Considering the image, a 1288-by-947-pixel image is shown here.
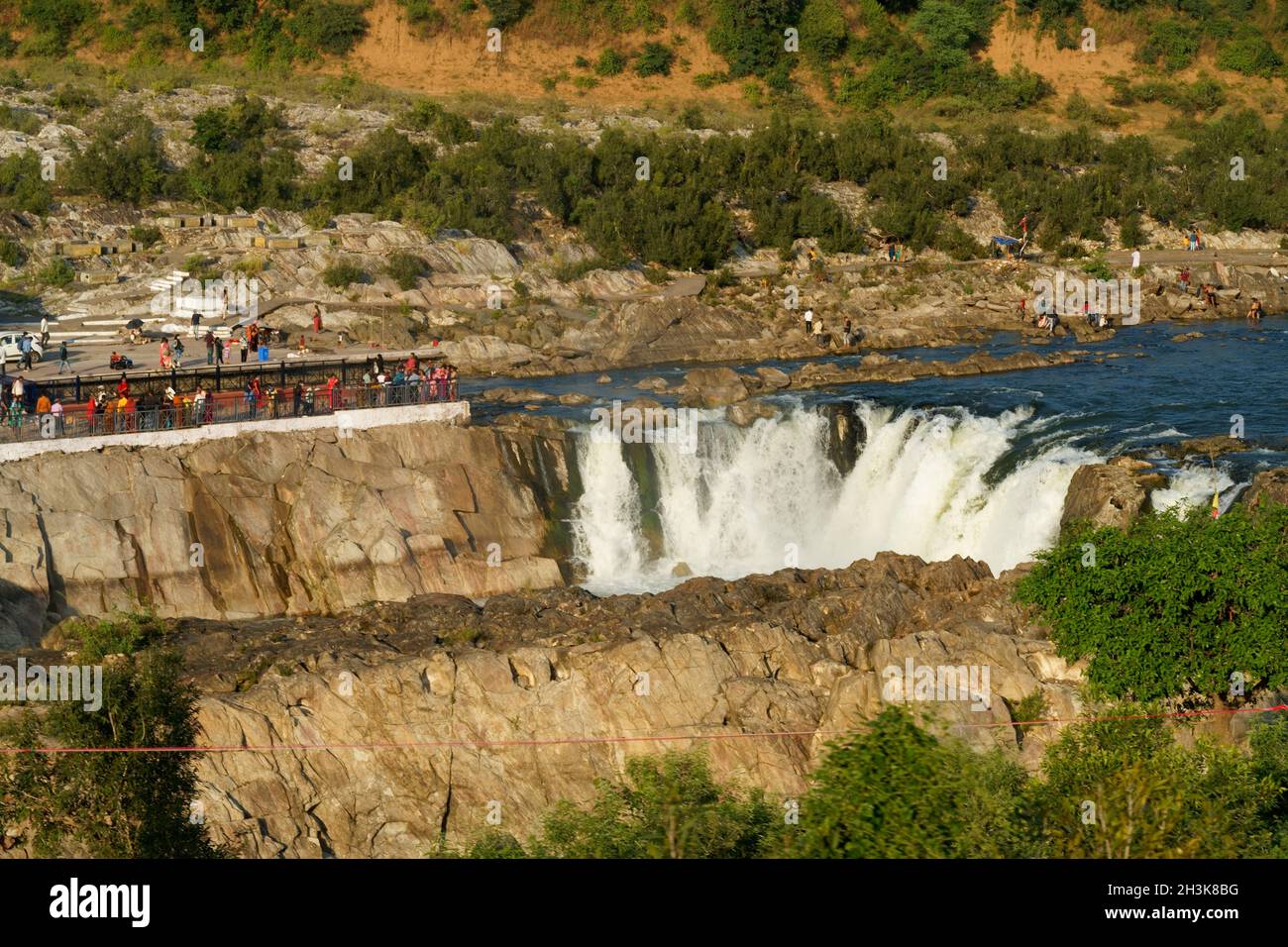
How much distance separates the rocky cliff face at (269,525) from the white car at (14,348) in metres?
7.30

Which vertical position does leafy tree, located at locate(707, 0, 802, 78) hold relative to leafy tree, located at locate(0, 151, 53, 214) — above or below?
above

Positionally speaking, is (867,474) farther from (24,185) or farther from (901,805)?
(24,185)

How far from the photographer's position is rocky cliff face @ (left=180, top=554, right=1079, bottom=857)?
102 feet

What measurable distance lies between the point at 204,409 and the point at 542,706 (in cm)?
1424

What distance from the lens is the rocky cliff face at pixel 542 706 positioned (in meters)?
31.1

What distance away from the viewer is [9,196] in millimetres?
66375

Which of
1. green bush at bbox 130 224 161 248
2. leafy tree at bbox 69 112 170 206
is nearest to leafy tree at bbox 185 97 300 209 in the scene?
leafy tree at bbox 69 112 170 206

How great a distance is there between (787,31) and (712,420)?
56046 millimetres

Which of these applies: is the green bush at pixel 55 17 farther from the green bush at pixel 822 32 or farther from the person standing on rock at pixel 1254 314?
the person standing on rock at pixel 1254 314

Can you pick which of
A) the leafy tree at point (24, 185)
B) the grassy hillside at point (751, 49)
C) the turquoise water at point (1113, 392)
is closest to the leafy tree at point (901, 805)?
the turquoise water at point (1113, 392)

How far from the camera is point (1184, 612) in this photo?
29.9 m

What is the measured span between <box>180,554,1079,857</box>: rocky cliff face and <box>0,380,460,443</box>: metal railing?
8.70 meters

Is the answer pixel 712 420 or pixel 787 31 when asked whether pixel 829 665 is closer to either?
pixel 712 420

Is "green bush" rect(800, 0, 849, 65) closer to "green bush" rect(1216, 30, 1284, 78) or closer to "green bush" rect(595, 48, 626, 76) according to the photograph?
"green bush" rect(595, 48, 626, 76)
